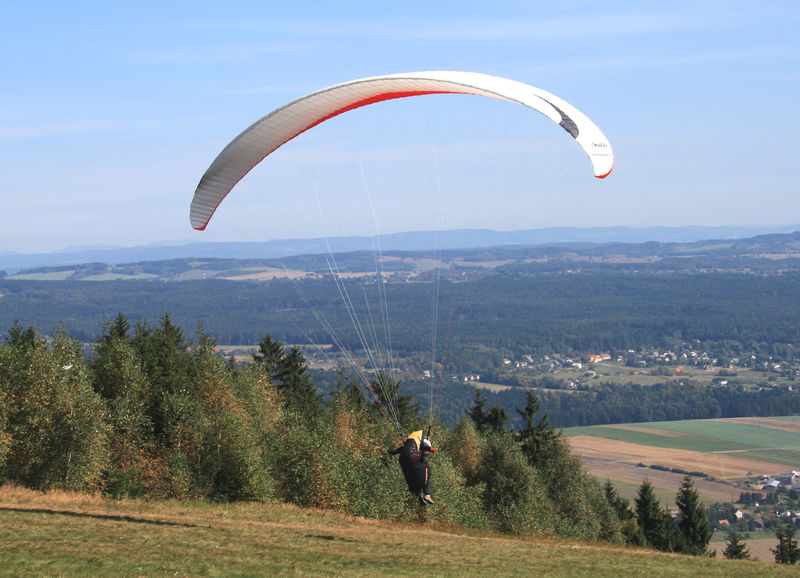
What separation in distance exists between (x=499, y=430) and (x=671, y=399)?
107525mm

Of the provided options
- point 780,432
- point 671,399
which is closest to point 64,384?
point 780,432

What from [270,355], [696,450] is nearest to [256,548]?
[270,355]

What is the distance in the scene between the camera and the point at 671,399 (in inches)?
5969

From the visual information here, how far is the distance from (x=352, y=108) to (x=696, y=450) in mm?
99742

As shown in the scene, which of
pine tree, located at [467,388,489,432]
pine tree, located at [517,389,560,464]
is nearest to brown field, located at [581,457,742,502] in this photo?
pine tree, located at [467,388,489,432]

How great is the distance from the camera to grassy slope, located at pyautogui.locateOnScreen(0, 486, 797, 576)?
17031 millimetres

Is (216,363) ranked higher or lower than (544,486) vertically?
higher

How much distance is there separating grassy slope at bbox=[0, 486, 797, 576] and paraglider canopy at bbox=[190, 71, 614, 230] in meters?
8.17

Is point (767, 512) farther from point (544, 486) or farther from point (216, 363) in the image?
point (216, 363)

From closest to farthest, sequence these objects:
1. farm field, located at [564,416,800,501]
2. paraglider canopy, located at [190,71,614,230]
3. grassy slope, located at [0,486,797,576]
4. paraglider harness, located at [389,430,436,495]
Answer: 1. grassy slope, located at [0,486,797,576]
2. paraglider canopy, located at [190,71,614,230]
3. paraglider harness, located at [389,430,436,495]
4. farm field, located at [564,416,800,501]

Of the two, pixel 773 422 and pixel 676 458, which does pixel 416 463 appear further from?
pixel 773 422

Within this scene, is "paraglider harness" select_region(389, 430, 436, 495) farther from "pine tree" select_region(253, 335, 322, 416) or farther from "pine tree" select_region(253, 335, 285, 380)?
"pine tree" select_region(253, 335, 285, 380)

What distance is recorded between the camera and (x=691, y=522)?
5469cm

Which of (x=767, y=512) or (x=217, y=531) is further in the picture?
(x=767, y=512)
